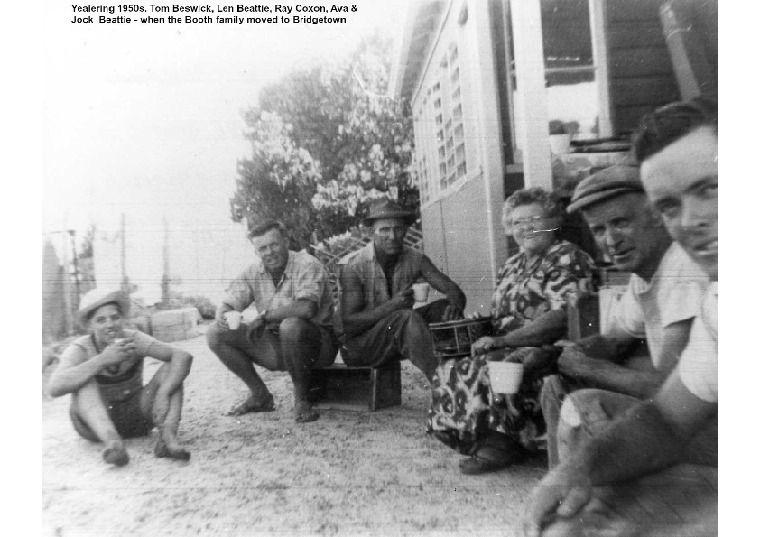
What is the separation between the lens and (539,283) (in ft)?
7.57

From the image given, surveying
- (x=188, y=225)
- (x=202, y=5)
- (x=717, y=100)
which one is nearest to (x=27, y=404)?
(x=188, y=225)

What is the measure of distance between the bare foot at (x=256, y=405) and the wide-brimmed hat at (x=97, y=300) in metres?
0.65

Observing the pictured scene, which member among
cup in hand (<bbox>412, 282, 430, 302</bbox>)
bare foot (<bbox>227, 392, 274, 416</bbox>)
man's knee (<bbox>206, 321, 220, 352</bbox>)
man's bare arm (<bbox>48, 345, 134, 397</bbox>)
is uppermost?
cup in hand (<bbox>412, 282, 430, 302</bbox>)

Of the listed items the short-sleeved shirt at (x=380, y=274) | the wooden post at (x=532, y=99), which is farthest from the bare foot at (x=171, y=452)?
the wooden post at (x=532, y=99)

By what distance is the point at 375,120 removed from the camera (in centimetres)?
234

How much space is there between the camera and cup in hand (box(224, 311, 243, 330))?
236 cm

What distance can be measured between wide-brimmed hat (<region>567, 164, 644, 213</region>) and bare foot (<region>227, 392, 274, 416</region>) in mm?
1498

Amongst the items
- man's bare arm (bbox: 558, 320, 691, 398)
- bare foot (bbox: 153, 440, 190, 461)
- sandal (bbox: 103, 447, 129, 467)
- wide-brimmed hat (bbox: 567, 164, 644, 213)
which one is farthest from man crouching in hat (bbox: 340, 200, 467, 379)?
sandal (bbox: 103, 447, 129, 467)

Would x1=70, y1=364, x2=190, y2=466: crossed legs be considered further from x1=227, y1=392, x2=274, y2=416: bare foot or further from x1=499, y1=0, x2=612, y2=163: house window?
x1=499, y1=0, x2=612, y2=163: house window

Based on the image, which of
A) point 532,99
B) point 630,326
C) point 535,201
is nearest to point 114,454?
point 535,201

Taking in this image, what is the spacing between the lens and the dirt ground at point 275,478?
2.25 metres

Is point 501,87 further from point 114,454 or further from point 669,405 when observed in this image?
point 114,454

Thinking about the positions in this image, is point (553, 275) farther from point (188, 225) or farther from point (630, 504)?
point (188, 225)

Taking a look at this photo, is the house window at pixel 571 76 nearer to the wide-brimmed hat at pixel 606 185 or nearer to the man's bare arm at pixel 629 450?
the wide-brimmed hat at pixel 606 185
